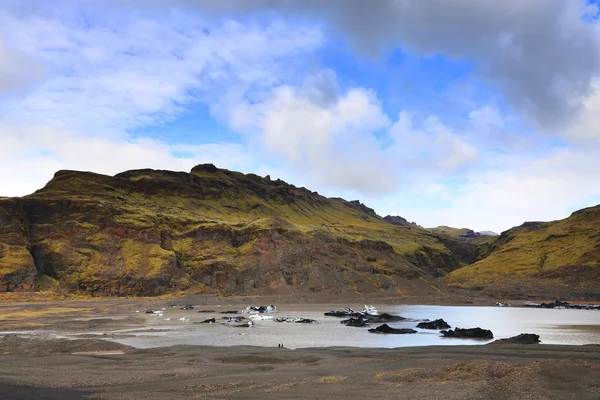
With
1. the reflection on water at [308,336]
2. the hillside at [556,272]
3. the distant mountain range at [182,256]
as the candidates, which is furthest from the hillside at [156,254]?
the reflection on water at [308,336]

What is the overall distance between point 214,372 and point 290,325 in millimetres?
42724

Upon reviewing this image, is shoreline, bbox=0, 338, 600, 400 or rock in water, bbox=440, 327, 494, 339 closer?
shoreline, bbox=0, 338, 600, 400

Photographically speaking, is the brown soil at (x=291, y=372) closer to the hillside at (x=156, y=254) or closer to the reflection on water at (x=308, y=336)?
the reflection on water at (x=308, y=336)

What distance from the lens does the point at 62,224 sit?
505ft

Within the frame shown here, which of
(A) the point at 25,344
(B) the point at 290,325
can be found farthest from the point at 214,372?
(B) the point at 290,325

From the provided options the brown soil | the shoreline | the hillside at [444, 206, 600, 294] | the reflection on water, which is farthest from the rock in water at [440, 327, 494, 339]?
the hillside at [444, 206, 600, 294]

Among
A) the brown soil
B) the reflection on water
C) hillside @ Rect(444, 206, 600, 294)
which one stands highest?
hillside @ Rect(444, 206, 600, 294)

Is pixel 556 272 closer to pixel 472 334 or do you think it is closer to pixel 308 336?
pixel 472 334

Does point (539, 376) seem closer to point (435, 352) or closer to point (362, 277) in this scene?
point (435, 352)

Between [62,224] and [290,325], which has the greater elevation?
[62,224]

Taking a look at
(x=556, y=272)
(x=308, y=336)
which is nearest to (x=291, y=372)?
(x=308, y=336)

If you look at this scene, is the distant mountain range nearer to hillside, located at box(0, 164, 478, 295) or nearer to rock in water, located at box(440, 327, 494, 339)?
hillside, located at box(0, 164, 478, 295)

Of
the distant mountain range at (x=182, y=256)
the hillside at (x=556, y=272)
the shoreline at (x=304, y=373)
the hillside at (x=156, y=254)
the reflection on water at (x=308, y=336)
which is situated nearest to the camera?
the shoreline at (x=304, y=373)

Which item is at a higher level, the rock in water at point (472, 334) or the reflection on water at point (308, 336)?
the rock in water at point (472, 334)
